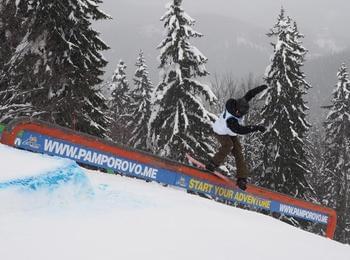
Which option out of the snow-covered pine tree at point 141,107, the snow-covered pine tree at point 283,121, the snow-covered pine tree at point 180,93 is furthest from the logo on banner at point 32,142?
the snow-covered pine tree at point 141,107

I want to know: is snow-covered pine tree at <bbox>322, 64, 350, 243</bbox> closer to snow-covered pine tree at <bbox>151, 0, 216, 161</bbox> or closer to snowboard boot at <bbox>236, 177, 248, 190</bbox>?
snow-covered pine tree at <bbox>151, 0, 216, 161</bbox>

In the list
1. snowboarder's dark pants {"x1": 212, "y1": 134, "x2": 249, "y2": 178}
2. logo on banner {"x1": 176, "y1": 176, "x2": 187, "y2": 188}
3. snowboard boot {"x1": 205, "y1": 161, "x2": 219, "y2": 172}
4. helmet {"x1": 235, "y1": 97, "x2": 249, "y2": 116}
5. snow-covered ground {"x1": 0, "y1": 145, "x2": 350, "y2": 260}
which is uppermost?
helmet {"x1": 235, "y1": 97, "x2": 249, "y2": 116}

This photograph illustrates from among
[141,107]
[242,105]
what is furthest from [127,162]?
[141,107]

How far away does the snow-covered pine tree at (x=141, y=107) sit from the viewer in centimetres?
3466

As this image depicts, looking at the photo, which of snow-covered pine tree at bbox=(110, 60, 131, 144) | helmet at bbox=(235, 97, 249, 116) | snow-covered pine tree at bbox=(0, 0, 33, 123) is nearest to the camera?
helmet at bbox=(235, 97, 249, 116)

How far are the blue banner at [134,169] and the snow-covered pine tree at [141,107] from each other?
78.9ft

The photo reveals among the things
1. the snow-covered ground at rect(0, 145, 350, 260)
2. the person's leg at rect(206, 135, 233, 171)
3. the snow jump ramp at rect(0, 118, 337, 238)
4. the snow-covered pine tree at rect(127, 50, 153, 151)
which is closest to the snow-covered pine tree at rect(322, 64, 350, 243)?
the snow-covered pine tree at rect(127, 50, 153, 151)

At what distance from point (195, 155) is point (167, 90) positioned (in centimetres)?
337

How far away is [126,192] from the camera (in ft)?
15.9

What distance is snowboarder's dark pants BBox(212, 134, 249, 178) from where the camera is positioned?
8.70 meters

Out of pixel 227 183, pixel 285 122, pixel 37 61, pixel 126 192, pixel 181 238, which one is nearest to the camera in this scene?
pixel 181 238

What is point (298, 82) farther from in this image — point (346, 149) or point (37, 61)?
point (37, 61)

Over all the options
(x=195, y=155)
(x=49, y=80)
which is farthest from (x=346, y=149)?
(x=49, y=80)

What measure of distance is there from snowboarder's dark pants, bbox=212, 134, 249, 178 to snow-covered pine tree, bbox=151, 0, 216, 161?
10797mm
